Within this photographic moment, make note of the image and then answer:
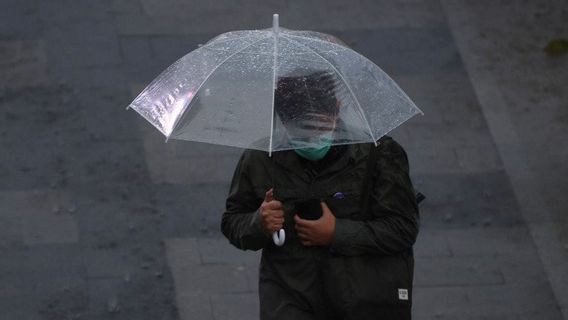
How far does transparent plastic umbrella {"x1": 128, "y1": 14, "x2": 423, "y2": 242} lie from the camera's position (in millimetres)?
4625

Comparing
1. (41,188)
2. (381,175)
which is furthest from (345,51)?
(41,188)

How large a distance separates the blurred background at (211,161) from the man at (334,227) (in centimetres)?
212

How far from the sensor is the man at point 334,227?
4.80 metres

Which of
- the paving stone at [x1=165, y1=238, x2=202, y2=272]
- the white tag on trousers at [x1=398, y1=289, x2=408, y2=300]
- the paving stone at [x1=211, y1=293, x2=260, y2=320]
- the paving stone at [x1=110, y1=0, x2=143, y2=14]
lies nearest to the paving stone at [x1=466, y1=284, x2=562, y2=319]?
the paving stone at [x1=211, y1=293, x2=260, y2=320]

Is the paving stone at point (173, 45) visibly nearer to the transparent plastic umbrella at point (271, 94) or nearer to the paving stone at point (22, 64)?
the paving stone at point (22, 64)

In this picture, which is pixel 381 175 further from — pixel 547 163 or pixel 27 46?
pixel 27 46

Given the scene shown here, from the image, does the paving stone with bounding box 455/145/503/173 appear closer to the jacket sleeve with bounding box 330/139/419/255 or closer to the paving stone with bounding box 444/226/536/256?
the paving stone with bounding box 444/226/536/256

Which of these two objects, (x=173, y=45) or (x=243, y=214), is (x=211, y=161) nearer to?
(x=173, y=45)

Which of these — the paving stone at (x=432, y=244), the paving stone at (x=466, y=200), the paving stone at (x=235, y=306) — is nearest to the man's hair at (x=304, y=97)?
the paving stone at (x=235, y=306)

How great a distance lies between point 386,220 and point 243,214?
1.90 feet

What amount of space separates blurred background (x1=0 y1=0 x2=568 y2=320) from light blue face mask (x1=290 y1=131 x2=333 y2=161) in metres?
2.43

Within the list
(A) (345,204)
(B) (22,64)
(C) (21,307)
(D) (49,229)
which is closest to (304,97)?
(A) (345,204)

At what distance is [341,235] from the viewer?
4.79 m

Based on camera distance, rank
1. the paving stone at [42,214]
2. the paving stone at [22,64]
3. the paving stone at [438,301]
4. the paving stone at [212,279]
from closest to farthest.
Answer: the paving stone at [438,301], the paving stone at [212,279], the paving stone at [42,214], the paving stone at [22,64]
